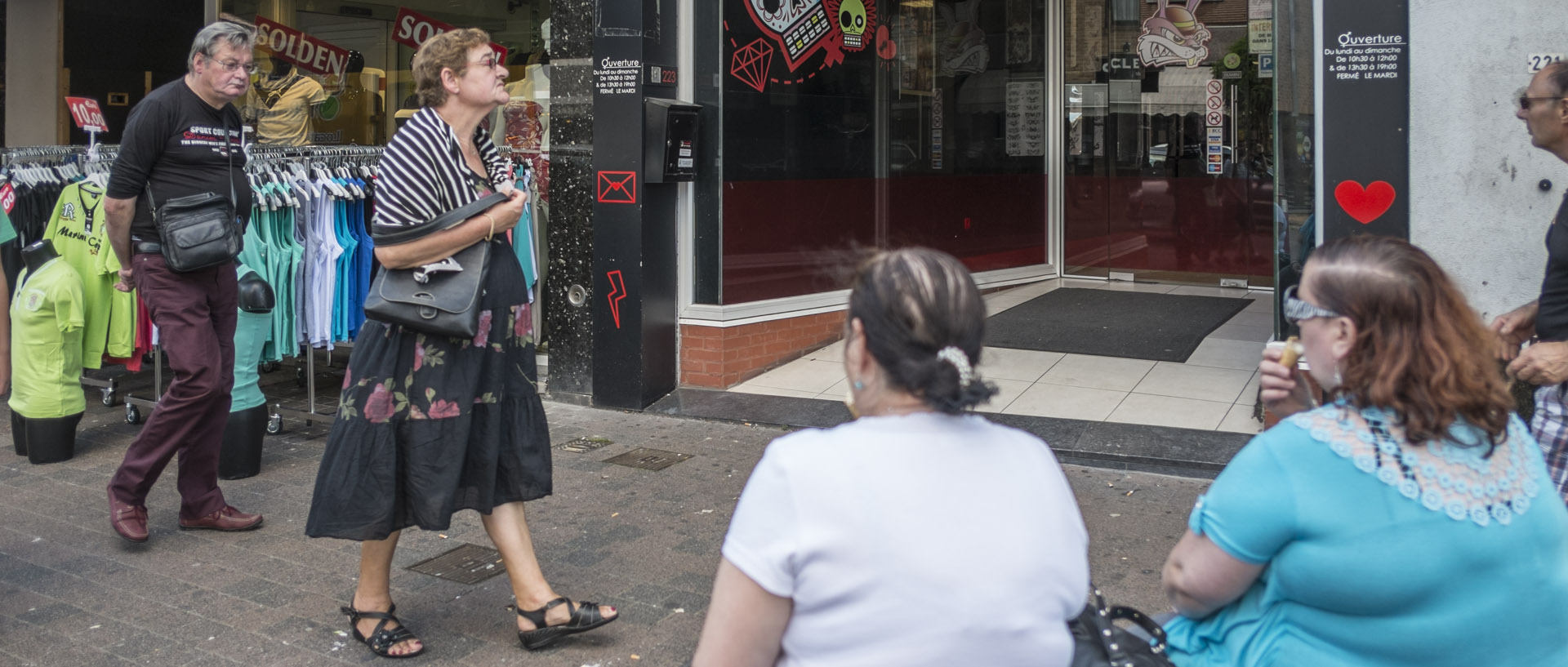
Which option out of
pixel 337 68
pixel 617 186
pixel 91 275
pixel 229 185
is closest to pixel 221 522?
pixel 229 185

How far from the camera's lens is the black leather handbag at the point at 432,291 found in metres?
3.82

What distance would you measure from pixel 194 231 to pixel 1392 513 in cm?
443

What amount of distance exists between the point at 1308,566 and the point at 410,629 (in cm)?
306

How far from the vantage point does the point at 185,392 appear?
203 inches

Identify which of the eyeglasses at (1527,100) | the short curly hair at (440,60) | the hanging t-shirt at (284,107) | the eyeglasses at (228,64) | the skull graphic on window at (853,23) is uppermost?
the skull graphic on window at (853,23)

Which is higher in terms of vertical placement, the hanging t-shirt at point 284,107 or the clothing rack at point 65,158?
the hanging t-shirt at point 284,107

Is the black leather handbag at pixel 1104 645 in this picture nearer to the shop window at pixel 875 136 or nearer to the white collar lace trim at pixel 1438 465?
the white collar lace trim at pixel 1438 465

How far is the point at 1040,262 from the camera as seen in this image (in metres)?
11.5

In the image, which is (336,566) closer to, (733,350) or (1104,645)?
(733,350)

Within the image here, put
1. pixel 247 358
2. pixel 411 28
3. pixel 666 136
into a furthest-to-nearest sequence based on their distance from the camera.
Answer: pixel 411 28 → pixel 666 136 → pixel 247 358

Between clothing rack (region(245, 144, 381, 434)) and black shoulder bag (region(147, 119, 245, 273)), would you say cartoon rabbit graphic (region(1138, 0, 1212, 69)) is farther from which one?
black shoulder bag (region(147, 119, 245, 273))

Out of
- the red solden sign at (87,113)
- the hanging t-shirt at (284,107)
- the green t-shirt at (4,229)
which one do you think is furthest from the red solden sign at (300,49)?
the green t-shirt at (4,229)

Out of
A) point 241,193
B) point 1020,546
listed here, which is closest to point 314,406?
point 241,193

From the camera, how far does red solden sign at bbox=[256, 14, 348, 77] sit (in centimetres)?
990
